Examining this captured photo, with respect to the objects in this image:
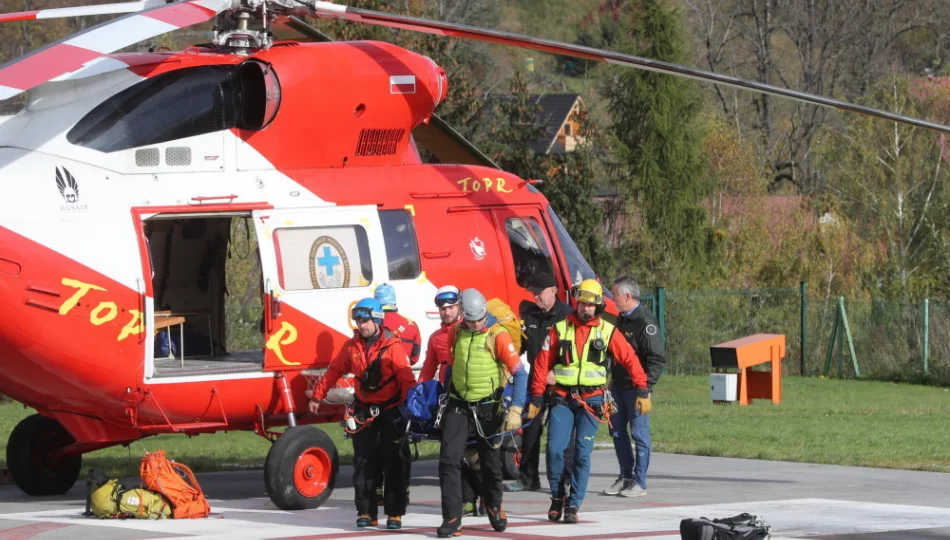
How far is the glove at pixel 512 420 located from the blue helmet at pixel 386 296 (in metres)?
2.06

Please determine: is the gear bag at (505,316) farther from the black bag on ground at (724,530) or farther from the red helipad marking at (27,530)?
the red helipad marking at (27,530)

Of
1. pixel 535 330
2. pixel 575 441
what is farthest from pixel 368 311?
pixel 535 330

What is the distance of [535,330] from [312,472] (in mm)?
2399

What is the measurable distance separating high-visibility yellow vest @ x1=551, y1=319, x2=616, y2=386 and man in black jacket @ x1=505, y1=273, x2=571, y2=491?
58.0 inches

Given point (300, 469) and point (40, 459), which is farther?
point (40, 459)

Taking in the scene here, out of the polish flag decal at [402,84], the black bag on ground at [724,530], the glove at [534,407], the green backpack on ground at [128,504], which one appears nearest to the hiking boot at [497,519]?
the glove at [534,407]

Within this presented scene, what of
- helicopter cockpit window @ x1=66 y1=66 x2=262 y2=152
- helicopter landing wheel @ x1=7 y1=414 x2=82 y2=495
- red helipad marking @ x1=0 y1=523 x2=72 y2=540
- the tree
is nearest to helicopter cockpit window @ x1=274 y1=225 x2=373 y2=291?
helicopter cockpit window @ x1=66 y1=66 x2=262 y2=152

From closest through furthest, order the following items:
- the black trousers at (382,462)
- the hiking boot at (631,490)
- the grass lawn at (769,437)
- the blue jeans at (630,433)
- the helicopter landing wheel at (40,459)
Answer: the black trousers at (382,462)
the blue jeans at (630,433)
the hiking boot at (631,490)
the helicopter landing wheel at (40,459)
the grass lawn at (769,437)

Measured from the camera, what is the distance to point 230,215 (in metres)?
12.5

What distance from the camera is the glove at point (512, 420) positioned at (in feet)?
35.3

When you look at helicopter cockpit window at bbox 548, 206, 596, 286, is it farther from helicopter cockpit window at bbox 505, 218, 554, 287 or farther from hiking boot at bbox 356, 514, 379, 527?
hiking boot at bbox 356, 514, 379, 527

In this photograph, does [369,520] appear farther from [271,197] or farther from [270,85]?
[270,85]

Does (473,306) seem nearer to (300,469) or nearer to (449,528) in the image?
(449,528)

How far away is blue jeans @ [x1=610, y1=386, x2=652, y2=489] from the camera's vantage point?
12883 millimetres
